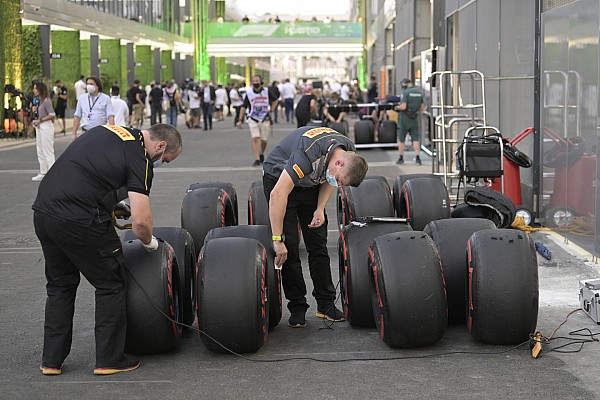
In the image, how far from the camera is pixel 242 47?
3253 inches

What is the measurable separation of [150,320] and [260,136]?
48.4 ft

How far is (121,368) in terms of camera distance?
6.51 meters

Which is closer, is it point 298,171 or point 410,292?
point 410,292

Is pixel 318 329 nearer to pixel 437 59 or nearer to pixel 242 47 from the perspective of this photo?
pixel 437 59

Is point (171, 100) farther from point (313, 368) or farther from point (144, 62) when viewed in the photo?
point (313, 368)

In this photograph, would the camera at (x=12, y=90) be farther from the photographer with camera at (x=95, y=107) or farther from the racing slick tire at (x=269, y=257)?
the racing slick tire at (x=269, y=257)

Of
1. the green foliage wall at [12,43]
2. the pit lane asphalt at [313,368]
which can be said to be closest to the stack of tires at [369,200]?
the pit lane asphalt at [313,368]

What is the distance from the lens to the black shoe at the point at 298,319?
7699mm

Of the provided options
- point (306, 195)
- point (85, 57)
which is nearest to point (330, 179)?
point (306, 195)

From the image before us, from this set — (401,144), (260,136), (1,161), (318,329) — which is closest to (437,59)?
(401,144)

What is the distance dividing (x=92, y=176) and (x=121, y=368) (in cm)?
119

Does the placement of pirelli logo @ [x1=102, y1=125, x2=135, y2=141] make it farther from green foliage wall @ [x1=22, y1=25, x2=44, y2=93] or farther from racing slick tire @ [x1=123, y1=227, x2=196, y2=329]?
green foliage wall @ [x1=22, y1=25, x2=44, y2=93]

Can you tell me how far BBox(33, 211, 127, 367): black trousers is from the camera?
6.38 m

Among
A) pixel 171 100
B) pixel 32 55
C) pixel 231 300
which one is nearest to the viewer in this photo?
pixel 231 300
